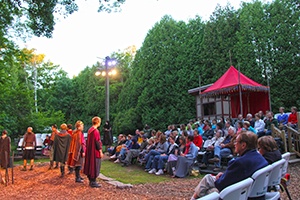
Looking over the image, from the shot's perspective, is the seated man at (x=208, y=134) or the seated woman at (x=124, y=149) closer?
the seated man at (x=208, y=134)

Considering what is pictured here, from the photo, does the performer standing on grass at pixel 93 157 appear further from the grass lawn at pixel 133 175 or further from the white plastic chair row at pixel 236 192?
the white plastic chair row at pixel 236 192

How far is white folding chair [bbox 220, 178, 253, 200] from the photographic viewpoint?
2.03 m

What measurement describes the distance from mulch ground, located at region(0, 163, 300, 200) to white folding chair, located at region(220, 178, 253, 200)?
352cm

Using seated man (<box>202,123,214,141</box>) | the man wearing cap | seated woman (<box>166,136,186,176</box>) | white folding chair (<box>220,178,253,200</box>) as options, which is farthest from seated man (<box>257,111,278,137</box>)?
white folding chair (<box>220,178,253,200</box>)

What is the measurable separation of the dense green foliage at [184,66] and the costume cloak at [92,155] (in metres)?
8.06

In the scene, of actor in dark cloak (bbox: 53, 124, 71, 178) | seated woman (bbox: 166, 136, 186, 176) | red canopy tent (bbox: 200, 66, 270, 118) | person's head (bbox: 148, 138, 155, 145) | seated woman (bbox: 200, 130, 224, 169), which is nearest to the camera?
seated woman (bbox: 200, 130, 224, 169)

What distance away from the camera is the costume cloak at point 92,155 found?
22.4ft

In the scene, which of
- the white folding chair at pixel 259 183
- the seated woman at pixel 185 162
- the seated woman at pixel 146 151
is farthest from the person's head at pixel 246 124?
the white folding chair at pixel 259 183

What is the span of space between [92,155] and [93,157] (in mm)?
53

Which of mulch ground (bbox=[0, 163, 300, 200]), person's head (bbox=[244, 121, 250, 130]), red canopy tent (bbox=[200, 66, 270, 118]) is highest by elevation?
red canopy tent (bbox=[200, 66, 270, 118])

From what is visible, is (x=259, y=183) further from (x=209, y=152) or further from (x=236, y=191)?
(x=209, y=152)

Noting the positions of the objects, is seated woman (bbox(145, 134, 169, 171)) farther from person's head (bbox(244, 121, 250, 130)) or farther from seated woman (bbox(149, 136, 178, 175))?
person's head (bbox(244, 121, 250, 130))

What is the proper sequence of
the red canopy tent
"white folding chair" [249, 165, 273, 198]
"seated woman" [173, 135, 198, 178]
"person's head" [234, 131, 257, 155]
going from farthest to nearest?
the red canopy tent, "seated woman" [173, 135, 198, 178], "person's head" [234, 131, 257, 155], "white folding chair" [249, 165, 273, 198]

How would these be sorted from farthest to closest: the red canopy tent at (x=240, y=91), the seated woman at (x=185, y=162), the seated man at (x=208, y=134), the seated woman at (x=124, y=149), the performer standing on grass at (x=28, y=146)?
the red canopy tent at (x=240, y=91)
the seated woman at (x=124, y=149)
the seated man at (x=208, y=134)
the performer standing on grass at (x=28, y=146)
the seated woman at (x=185, y=162)
